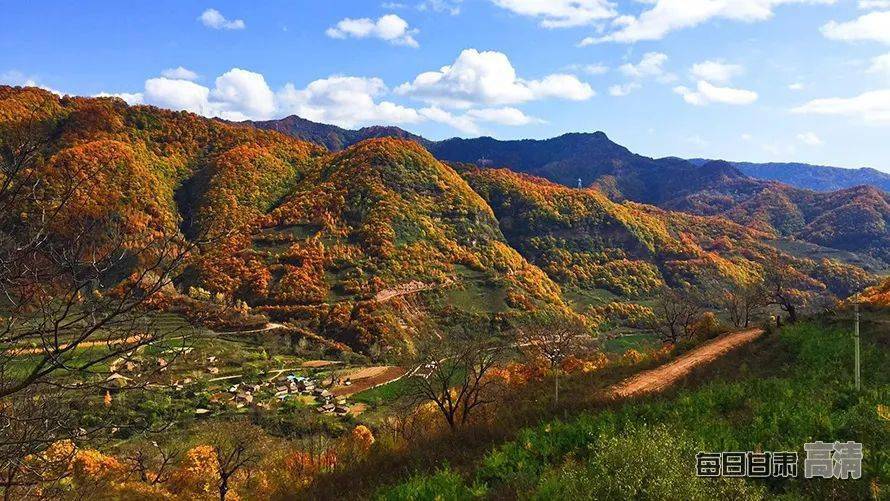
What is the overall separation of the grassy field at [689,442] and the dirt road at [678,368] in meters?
3.05

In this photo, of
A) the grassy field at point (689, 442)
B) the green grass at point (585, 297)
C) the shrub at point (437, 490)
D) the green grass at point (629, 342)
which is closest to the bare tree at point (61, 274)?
the shrub at point (437, 490)

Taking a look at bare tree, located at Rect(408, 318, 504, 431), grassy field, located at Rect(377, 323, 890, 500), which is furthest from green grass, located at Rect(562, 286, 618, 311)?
grassy field, located at Rect(377, 323, 890, 500)

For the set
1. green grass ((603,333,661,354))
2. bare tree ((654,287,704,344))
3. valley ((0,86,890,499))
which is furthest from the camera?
green grass ((603,333,661,354))

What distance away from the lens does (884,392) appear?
1452cm

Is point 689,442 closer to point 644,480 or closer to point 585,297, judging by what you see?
point 644,480

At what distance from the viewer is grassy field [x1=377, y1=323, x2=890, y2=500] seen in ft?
28.2

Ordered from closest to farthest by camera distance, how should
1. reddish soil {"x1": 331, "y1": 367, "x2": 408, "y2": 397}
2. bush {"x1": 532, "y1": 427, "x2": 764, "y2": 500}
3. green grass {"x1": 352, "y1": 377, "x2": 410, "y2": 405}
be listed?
bush {"x1": 532, "y1": 427, "x2": 764, "y2": 500} → green grass {"x1": 352, "y1": 377, "x2": 410, "y2": 405} → reddish soil {"x1": 331, "y1": 367, "x2": 408, "y2": 397}

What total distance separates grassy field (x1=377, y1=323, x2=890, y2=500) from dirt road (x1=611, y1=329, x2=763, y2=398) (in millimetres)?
3050

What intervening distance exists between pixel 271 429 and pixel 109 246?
6441 centimetres

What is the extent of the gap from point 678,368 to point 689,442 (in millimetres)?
18070

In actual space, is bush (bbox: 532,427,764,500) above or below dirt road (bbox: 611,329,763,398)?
above

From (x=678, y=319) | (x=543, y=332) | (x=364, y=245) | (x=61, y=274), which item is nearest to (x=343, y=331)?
(x=364, y=245)

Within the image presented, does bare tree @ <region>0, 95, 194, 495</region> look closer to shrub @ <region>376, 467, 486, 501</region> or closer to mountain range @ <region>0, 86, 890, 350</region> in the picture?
shrub @ <region>376, 467, 486, 501</region>

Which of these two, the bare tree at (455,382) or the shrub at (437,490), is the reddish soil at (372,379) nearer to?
the bare tree at (455,382)
